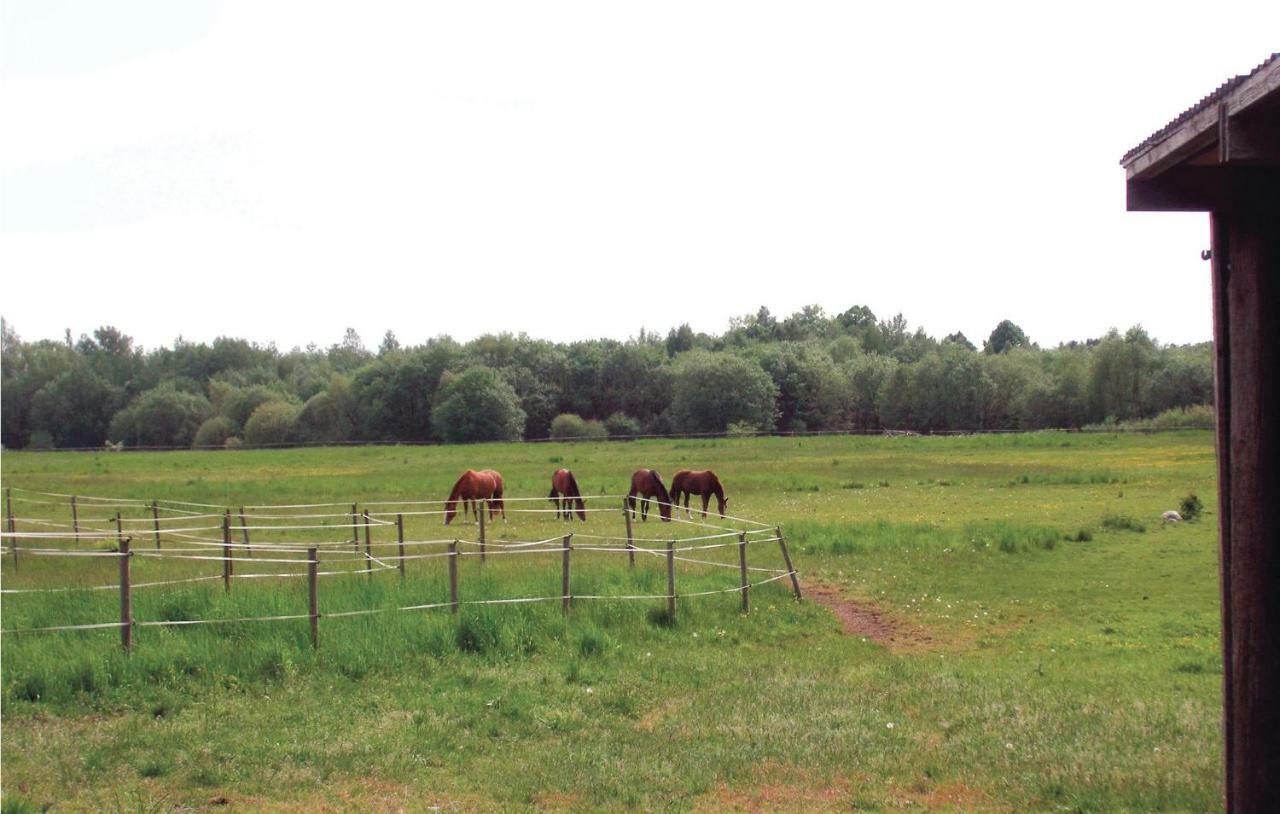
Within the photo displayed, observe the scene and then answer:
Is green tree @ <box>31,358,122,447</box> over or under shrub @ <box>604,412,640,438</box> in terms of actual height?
over

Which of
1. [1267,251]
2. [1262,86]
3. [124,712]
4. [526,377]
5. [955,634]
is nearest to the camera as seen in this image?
[1262,86]

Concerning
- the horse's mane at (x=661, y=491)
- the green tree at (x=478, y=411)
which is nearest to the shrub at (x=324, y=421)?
the green tree at (x=478, y=411)

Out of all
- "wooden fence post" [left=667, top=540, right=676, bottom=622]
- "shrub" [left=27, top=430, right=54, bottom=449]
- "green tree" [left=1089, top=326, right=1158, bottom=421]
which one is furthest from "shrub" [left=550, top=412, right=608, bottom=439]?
"wooden fence post" [left=667, top=540, right=676, bottom=622]

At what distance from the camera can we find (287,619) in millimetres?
11594

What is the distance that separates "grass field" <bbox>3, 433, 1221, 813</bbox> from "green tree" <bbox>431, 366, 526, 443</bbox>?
217ft

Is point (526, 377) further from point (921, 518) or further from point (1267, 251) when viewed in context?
point (1267, 251)

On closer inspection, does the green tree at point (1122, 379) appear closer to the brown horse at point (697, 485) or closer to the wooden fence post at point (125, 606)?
the brown horse at point (697, 485)

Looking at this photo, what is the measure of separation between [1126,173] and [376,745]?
6663mm

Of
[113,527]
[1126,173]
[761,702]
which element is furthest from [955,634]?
[113,527]

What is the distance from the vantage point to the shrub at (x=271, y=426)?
306ft

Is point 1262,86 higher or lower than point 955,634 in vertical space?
higher

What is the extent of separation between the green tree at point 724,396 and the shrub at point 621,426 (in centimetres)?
446

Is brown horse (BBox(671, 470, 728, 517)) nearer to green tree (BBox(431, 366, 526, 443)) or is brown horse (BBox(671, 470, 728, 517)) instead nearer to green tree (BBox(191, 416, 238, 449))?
green tree (BBox(431, 366, 526, 443))

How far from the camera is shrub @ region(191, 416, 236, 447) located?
306 feet
